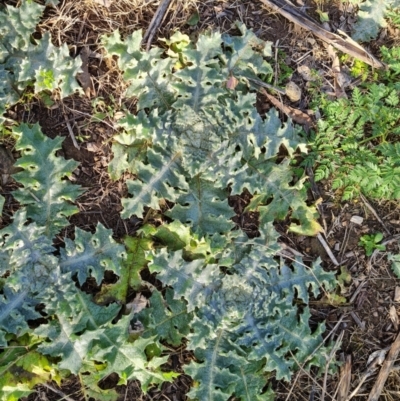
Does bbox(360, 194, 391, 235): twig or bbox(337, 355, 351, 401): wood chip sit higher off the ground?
bbox(360, 194, 391, 235): twig

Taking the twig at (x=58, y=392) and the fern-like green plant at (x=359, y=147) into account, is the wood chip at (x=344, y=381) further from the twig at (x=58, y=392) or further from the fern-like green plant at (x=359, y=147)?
the twig at (x=58, y=392)

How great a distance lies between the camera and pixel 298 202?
165 inches

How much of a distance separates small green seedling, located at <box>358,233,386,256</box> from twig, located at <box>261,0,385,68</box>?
4.67 feet

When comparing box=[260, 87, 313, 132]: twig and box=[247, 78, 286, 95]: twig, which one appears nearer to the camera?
box=[247, 78, 286, 95]: twig

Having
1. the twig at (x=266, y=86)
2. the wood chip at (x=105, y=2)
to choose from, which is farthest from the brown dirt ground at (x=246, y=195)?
the twig at (x=266, y=86)

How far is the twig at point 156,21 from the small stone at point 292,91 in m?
1.13

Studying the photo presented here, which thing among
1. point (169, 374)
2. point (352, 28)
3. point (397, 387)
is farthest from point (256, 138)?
point (397, 387)

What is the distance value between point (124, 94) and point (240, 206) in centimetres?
125

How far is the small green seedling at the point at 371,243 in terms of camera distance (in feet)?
14.4

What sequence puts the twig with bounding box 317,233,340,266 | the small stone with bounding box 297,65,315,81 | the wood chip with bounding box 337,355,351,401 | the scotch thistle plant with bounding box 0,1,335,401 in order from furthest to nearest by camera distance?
1. the small stone with bounding box 297,65,315,81
2. the twig with bounding box 317,233,340,266
3. the wood chip with bounding box 337,355,351,401
4. the scotch thistle plant with bounding box 0,1,335,401

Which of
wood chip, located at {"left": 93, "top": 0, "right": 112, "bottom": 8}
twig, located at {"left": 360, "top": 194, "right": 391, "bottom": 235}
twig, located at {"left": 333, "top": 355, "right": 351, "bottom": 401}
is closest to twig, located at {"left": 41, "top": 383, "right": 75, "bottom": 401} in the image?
twig, located at {"left": 333, "top": 355, "right": 351, "bottom": 401}

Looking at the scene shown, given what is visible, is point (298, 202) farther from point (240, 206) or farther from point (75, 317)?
point (75, 317)

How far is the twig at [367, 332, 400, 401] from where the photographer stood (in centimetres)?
427

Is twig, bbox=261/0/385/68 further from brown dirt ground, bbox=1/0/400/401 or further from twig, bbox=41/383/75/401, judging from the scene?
twig, bbox=41/383/75/401
